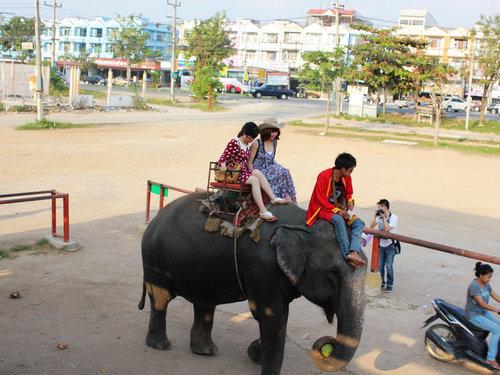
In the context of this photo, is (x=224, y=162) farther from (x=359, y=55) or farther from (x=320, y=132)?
(x=359, y=55)

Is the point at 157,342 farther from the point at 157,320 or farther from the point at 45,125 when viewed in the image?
the point at 45,125

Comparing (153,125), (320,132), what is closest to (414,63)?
(320,132)

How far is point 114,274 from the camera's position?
8.61m

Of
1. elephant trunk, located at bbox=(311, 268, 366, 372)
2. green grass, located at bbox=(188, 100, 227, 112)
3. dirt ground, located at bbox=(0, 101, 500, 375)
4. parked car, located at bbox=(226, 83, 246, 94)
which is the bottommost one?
dirt ground, located at bbox=(0, 101, 500, 375)

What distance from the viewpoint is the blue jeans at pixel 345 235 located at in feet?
16.1

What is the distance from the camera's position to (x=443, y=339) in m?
6.36

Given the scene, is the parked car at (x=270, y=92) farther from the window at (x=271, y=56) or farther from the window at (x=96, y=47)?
the window at (x=96, y=47)

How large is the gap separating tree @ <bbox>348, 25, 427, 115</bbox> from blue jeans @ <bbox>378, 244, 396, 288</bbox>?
32.9 meters

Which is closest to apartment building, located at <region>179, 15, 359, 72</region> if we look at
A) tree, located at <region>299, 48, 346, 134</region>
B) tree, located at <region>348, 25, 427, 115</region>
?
tree, located at <region>348, 25, 427, 115</region>

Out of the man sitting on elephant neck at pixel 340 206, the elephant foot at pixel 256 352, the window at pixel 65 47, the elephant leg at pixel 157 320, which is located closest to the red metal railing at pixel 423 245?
the man sitting on elephant neck at pixel 340 206

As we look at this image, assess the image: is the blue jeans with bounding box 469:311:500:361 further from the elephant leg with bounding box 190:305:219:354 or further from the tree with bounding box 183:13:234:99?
the tree with bounding box 183:13:234:99

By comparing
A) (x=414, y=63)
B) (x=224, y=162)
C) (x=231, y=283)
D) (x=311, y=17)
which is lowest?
(x=231, y=283)

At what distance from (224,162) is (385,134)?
28886 mm

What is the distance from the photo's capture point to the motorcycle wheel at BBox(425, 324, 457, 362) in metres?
6.30
